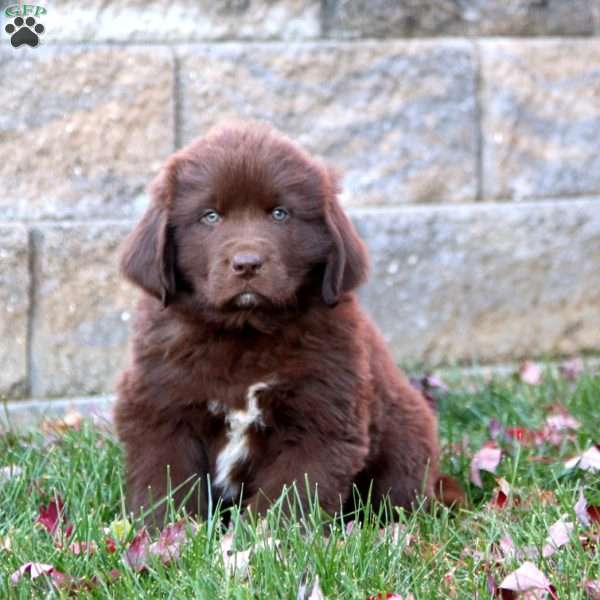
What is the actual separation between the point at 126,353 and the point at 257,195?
1.95 m

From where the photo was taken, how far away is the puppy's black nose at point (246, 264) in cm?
304

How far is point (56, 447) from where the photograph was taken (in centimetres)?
380

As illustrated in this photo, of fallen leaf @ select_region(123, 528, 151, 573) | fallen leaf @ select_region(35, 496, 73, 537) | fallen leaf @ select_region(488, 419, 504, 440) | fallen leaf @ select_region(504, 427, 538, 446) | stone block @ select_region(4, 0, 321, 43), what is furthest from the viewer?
stone block @ select_region(4, 0, 321, 43)

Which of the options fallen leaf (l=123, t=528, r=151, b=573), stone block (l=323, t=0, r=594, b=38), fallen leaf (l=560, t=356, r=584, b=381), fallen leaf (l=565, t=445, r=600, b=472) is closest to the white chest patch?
fallen leaf (l=123, t=528, r=151, b=573)

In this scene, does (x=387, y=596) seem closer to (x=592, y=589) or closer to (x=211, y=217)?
(x=592, y=589)

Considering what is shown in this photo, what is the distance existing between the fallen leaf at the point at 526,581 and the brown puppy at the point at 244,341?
28.0 inches

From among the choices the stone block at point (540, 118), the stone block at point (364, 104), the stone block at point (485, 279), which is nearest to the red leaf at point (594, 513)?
the stone block at point (485, 279)

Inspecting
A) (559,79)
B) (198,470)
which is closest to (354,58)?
(559,79)

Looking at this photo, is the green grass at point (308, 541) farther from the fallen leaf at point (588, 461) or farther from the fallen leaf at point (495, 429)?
the fallen leaf at point (495, 429)

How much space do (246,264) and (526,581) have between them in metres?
1.08

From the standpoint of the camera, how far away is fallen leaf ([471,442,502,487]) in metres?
3.75

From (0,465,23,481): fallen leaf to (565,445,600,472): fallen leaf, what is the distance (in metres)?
1.69

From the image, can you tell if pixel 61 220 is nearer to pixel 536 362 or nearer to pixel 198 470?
pixel 198 470

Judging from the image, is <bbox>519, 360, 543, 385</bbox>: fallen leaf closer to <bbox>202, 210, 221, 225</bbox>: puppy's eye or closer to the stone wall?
the stone wall
